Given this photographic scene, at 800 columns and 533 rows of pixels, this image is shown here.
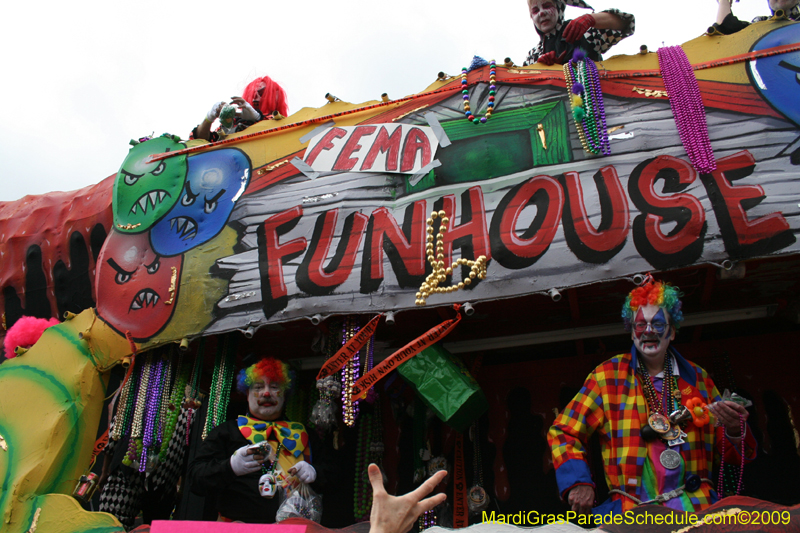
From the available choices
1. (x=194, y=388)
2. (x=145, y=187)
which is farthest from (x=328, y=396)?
(x=145, y=187)

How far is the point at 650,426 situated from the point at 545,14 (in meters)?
3.47

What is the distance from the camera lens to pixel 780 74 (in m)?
3.92

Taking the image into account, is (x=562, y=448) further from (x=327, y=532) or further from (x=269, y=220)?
(x=269, y=220)

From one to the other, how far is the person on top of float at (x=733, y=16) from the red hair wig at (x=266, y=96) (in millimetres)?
3991

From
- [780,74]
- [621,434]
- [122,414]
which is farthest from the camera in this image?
[122,414]

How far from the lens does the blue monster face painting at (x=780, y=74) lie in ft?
12.4

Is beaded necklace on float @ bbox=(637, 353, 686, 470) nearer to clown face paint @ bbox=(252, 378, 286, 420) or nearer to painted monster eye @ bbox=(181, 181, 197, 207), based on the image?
clown face paint @ bbox=(252, 378, 286, 420)

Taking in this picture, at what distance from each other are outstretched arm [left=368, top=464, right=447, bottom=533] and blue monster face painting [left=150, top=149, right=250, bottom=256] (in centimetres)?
287

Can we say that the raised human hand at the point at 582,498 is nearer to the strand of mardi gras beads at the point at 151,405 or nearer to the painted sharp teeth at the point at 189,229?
the strand of mardi gras beads at the point at 151,405

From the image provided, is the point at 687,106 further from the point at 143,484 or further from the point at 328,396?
the point at 143,484

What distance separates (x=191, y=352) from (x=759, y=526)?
3700 mm

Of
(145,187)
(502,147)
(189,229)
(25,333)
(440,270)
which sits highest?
(145,187)

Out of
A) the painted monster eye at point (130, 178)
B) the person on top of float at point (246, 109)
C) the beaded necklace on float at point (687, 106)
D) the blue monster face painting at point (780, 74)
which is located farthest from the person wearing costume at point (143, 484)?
the blue monster face painting at point (780, 74)

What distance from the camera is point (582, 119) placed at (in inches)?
161
